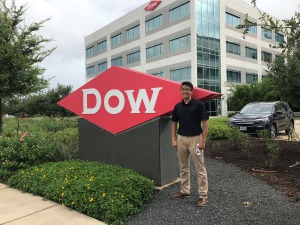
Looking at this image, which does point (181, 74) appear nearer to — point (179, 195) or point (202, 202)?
point (179, 195)

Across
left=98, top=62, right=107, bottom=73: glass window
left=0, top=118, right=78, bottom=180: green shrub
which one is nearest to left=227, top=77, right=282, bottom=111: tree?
left=0, top=118, right=78, bottom=180: green shrub

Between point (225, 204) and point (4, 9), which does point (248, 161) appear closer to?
point (225, 204)

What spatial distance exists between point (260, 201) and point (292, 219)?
662mm

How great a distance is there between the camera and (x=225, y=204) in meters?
4.54

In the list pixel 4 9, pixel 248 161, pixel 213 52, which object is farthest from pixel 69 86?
pixel 248 161

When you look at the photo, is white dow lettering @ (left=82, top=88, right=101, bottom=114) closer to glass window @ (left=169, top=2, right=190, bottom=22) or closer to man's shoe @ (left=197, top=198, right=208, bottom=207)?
man's shoe @ (left=197, top=198, right=208, bottom=207)

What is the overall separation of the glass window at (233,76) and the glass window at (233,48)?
264 cm

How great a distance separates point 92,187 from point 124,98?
2106 mm

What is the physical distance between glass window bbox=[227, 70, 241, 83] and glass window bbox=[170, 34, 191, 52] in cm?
732

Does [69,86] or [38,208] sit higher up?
[69,86]

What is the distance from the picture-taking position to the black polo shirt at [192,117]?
4.69m

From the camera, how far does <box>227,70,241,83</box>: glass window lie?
41.2 m

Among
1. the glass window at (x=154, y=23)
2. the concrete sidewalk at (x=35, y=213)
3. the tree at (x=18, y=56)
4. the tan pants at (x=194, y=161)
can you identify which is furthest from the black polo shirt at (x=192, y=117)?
the glass window at (x=154, y=23)

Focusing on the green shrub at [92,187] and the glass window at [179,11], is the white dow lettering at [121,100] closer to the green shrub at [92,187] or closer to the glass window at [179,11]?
the green shrub at [92,187]
